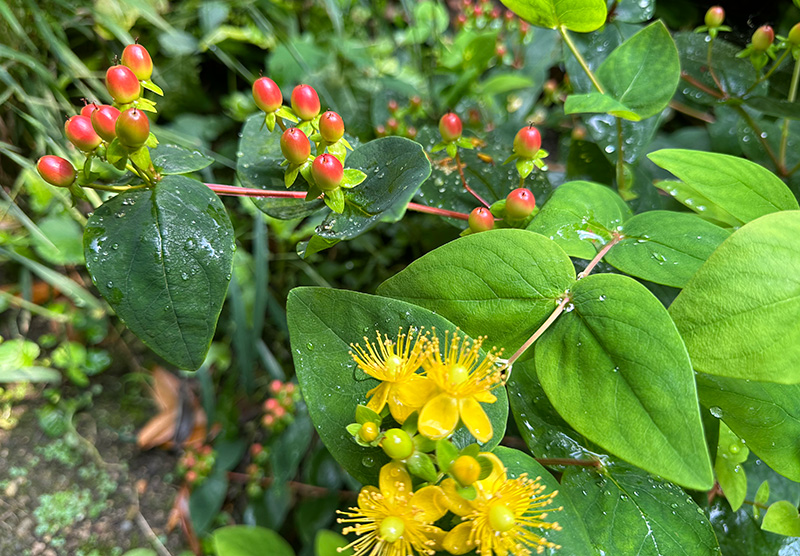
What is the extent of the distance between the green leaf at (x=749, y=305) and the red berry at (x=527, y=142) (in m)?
0.23

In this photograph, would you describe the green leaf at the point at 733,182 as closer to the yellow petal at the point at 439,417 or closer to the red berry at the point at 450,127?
the red berry at the point at 450,127

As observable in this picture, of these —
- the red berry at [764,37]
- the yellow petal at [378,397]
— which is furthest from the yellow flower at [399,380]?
the red berry at [764,37]

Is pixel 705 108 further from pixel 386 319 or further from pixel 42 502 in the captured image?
pixel 42 502

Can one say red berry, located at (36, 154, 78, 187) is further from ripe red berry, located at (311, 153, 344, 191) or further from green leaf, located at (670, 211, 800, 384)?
→ green leaf, located at (670, 211, 800, 384)

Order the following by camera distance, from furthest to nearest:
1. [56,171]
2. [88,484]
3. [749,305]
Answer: [88,484]
[56,171]
[749,305]

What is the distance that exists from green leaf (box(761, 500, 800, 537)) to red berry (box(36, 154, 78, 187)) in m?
0.78

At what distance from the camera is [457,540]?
400mm

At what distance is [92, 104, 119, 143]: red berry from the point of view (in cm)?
43

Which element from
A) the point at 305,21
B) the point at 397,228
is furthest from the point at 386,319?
the point at 305,21

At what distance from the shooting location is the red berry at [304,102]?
0.51m

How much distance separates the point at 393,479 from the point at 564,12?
21.5 inches

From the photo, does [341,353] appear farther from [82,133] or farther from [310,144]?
[82,133]

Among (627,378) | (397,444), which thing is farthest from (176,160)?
(627,378)

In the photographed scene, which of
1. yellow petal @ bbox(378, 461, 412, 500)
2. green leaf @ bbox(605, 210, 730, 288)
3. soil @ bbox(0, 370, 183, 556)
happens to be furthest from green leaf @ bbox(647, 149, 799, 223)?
soil @ bbox(0, 370, 183, 556)
